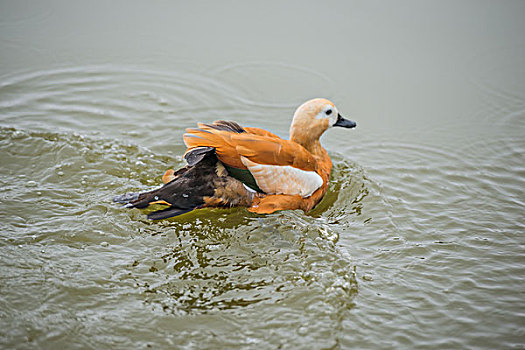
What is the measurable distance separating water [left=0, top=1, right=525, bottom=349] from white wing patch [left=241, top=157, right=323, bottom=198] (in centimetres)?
34

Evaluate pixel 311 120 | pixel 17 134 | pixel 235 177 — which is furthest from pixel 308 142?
pixel 17 134

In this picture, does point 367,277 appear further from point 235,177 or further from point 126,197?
point 126,197

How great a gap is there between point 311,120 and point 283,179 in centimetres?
92

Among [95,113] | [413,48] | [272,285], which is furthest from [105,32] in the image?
[272,285]

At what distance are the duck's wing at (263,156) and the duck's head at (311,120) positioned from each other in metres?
0.39

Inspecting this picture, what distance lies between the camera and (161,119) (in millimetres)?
7223

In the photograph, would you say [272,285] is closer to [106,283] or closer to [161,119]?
[106,283]

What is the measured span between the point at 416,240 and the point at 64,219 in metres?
3.70

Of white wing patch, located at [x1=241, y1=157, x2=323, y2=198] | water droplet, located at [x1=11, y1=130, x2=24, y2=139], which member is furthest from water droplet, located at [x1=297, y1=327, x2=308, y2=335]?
water droplet, located at [x1=11, y1=130, x2=24, y2=139]

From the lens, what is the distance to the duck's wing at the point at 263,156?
5.18 meters

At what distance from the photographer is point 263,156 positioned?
5234 mm

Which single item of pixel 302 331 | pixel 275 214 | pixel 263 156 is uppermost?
pixel 263 156

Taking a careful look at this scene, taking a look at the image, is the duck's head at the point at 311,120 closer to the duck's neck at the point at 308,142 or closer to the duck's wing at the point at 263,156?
the duck's neck at the point at 308,142

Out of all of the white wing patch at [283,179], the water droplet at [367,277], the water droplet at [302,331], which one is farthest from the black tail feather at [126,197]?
the water droplet at [367,277]
